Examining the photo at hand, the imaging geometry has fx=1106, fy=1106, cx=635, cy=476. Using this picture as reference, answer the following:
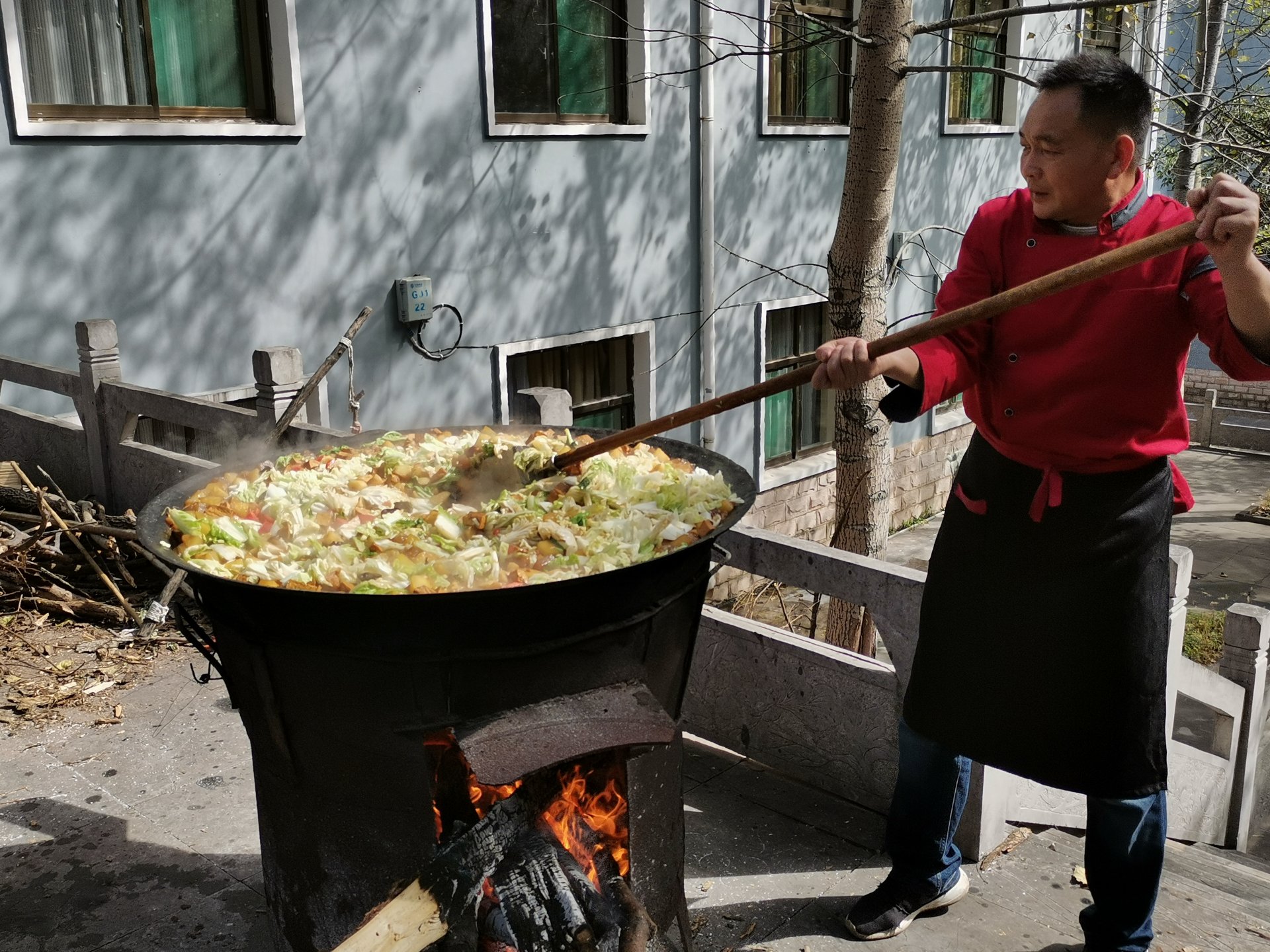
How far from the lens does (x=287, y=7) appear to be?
7.34 meters

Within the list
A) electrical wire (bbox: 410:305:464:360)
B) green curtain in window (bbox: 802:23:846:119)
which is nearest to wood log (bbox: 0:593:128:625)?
electrical wire (bbox: 410:305:464:360)

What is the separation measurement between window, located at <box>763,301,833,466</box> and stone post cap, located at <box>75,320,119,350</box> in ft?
22.7

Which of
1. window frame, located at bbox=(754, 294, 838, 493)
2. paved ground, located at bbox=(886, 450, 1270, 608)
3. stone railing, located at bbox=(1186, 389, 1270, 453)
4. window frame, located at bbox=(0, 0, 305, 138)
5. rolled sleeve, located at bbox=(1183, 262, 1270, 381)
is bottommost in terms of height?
paved ground, located at bbox=(886, 450, 1270, 608)

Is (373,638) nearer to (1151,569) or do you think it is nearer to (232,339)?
(1151,569)

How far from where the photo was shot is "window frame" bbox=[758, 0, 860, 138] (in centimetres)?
1048

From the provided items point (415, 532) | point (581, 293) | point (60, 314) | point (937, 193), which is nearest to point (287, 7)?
point (60, 314)

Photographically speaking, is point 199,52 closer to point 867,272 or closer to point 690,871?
point 867,272

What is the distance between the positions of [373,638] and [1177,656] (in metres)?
3.18

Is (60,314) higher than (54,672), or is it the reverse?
(60,314)

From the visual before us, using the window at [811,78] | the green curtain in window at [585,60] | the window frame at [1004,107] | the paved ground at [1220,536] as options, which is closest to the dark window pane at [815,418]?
the paved ground at [1220,536]

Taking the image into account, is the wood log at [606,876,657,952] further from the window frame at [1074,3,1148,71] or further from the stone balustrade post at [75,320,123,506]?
the window frame at [1074,3,1148,71]

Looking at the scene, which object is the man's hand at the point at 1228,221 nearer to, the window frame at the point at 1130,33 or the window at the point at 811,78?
the window at the point at 811,78

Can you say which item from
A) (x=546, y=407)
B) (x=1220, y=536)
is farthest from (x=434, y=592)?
(x=1220, y=536)

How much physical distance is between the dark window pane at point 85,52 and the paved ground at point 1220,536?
7066 mm
